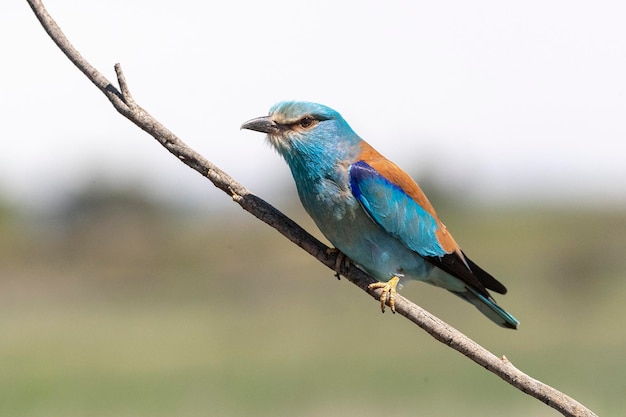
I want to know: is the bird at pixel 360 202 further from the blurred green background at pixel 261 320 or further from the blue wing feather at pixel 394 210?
the blurred green background at pixel 261 320

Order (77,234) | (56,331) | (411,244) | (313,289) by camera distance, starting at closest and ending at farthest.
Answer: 1. (411,244)
2. (56,331)
3. (313,289)
4. (77,234)

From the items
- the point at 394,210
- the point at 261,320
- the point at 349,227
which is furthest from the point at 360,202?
the point at 261,320

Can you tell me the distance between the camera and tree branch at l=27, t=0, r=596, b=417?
11.0 feet

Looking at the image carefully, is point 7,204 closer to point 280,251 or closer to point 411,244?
point 280,251

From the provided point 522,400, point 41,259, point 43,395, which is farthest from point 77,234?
point 522,400

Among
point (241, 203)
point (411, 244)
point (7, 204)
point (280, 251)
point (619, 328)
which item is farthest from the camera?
point (7, 204)

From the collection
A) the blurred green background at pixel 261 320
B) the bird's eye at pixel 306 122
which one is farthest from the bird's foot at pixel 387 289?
the blurred green background at pixel 261 320

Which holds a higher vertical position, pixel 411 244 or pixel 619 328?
pixel 619 328

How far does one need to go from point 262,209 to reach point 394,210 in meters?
1.33

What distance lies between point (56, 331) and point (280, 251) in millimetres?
4878

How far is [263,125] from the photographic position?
15.2 ft

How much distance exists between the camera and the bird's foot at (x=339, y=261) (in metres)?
4.38

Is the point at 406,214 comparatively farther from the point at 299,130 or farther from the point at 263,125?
the point at 263,125

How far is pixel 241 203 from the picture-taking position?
3.67m
